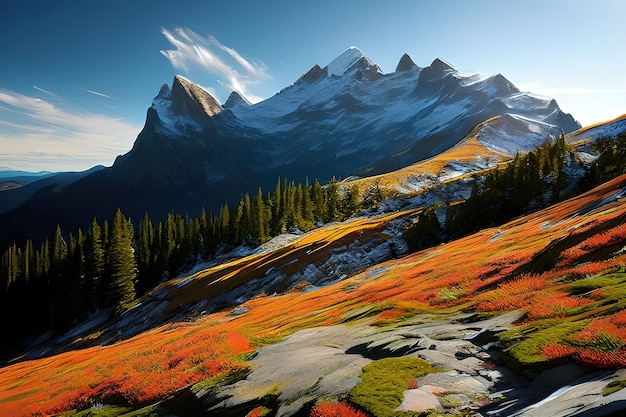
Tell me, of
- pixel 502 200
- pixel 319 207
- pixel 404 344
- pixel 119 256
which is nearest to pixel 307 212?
pixel 319 207

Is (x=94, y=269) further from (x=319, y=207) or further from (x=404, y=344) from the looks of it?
(x=404, y=344)

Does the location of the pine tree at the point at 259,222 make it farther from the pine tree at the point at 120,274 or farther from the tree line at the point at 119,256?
the pine tree at the point at 120,274

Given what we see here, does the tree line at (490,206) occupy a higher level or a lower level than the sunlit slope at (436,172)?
lower

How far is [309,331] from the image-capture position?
20766 millimetres

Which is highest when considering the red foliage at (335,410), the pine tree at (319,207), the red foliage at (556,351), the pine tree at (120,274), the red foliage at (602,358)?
the pine tree at (319,207)

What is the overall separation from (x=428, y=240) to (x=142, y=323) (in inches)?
2062

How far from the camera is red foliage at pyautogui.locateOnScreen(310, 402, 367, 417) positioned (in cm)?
840

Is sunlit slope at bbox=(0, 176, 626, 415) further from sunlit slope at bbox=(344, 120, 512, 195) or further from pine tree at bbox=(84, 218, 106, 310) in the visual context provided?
sunlit slope at bbox=(344, 120, 512, 195)

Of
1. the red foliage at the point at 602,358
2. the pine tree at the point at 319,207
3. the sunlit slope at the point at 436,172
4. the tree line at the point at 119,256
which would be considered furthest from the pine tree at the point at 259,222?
the red foliage at the point at 602,358

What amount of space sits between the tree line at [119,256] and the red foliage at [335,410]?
80.6m

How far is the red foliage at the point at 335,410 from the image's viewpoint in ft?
27.5

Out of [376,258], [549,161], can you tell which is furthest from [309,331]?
[549,161]

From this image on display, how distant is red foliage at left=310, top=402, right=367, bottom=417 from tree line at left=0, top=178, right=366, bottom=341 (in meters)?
80.6

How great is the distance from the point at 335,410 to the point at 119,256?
85.0 metres
